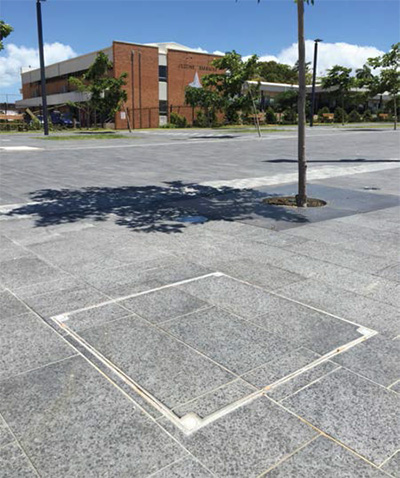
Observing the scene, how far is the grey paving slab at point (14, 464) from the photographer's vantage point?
293cm

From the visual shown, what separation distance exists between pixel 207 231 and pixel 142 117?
49973 mm

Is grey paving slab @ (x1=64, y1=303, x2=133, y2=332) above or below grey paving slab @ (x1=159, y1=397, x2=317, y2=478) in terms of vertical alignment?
above

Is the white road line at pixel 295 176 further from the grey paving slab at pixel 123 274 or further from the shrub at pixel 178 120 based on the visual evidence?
the shrub at pixel 178 120

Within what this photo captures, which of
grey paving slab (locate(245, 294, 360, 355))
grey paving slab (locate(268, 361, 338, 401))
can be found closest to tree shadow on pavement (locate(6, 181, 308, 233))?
grey paving slab (locate(245, 294, 360, 355))

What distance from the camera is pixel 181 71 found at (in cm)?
5891

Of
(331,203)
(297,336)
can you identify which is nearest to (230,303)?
(297,336)

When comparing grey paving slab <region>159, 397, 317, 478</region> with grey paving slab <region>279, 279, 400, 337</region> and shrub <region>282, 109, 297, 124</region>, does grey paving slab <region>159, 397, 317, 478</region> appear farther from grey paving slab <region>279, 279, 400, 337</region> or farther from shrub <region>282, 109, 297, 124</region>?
shrub <region>282, 109, 297, 124</region>

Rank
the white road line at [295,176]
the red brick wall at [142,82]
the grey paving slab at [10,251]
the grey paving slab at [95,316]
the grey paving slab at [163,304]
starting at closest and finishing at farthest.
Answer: the grey paving slab at [95,316] → the grey paving slab at [163,304] → the grey paving slab at [10,251] → the white road line at [295,176] → the red brick wall at [142,82]

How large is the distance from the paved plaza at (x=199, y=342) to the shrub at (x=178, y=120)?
153ft

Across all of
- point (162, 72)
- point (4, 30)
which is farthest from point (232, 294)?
point (162, 72)

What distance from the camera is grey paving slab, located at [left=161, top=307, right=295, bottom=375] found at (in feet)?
14.0

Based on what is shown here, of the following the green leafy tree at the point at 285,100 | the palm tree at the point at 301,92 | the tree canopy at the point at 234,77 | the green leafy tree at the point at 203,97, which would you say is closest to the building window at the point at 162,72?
the green leafy tree at the point at 203,97

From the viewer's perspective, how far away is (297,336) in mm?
4695

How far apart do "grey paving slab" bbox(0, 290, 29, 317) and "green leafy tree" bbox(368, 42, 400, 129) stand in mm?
41849
